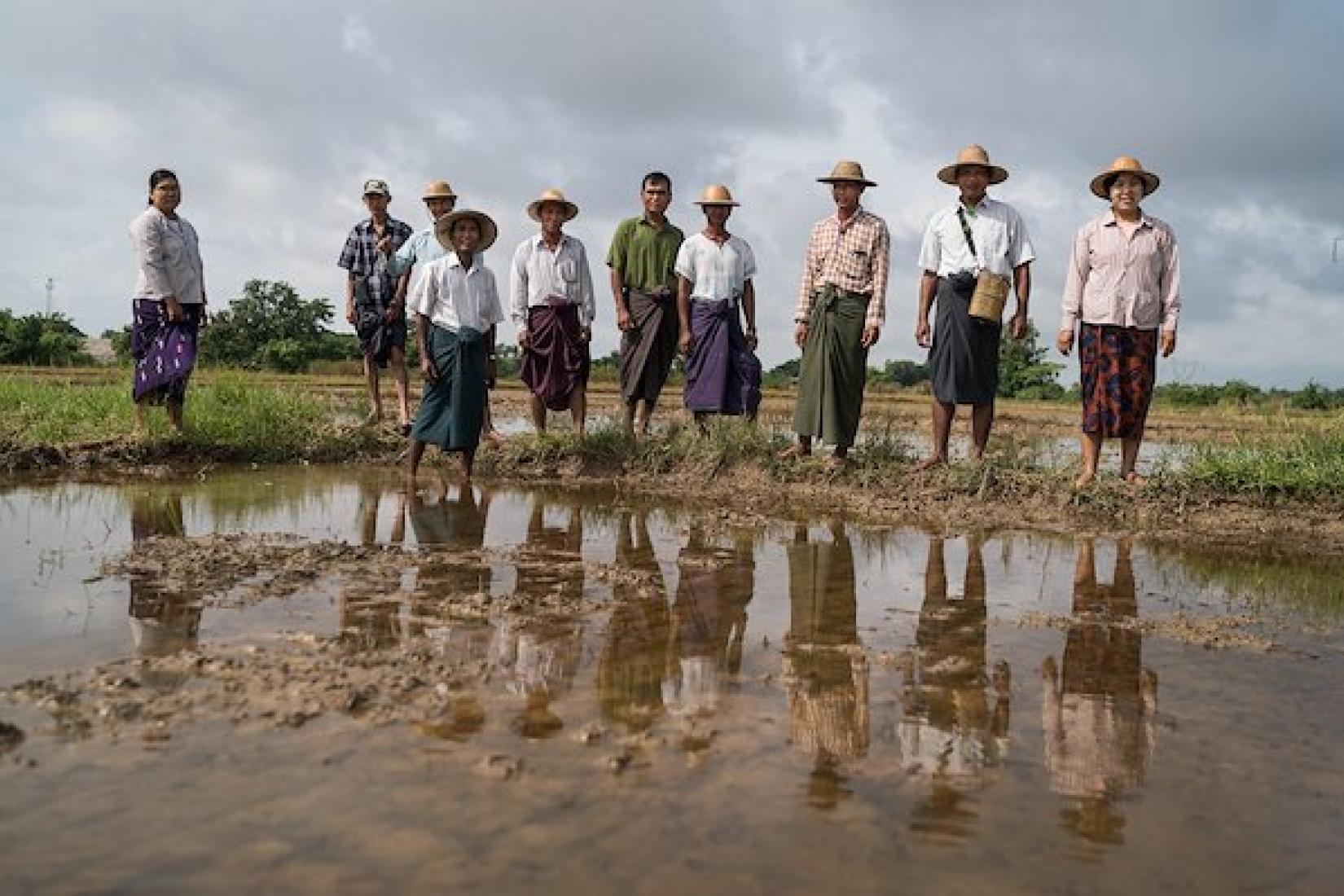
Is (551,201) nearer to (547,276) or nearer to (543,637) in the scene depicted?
(547,276)

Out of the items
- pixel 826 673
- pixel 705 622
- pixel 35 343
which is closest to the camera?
pixel 826 673

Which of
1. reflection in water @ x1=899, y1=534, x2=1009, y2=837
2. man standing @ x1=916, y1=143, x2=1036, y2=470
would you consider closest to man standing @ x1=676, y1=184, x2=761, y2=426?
man standing @ x1=916, y1=143, x2=1036, y2=470

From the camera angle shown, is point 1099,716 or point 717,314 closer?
point 1099,716

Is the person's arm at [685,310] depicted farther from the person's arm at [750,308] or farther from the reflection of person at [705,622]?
the reflection of person at [705,622]

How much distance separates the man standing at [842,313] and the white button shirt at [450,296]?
2.06m

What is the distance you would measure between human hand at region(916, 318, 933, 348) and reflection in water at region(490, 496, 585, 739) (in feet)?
9.31

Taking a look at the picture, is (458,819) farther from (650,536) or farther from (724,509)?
(724,509)

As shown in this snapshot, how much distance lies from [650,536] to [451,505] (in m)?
1.30

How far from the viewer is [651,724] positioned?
91.4 inches

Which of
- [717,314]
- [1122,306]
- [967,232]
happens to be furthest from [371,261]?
[1122,306]

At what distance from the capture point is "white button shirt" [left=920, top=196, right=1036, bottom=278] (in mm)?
6121

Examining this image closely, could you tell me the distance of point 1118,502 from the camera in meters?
5.56

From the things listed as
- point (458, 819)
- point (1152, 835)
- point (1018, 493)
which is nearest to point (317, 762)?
point (458, 819)

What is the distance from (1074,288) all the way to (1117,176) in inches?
25.0
